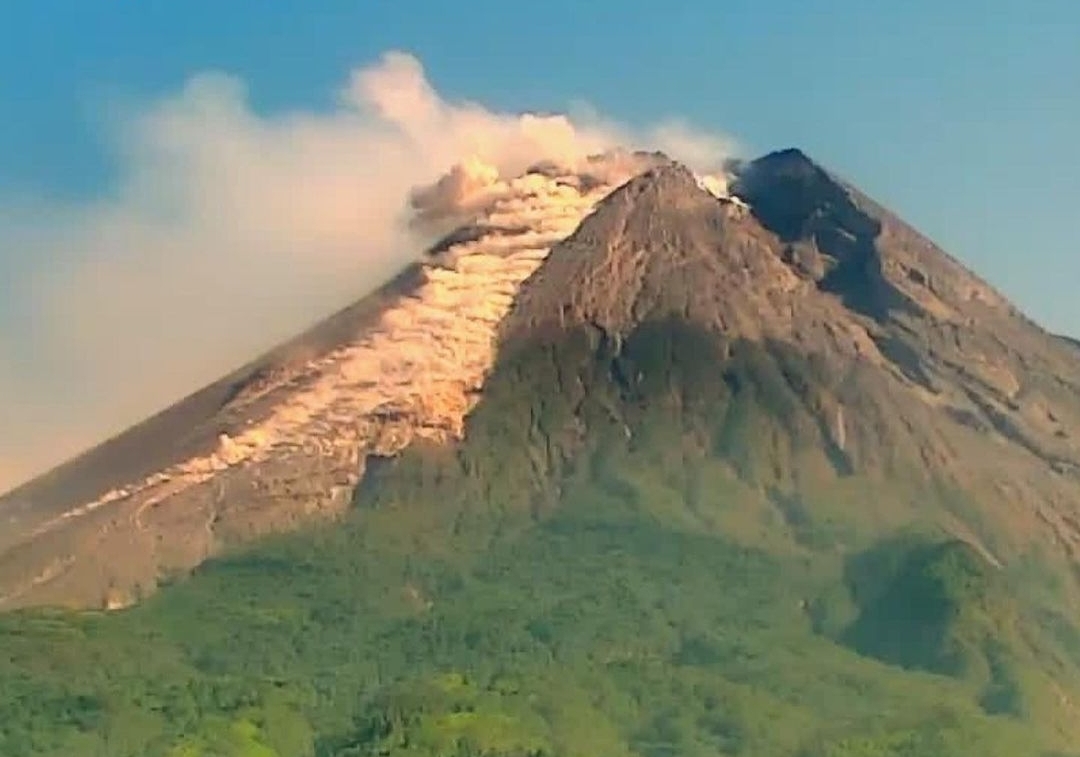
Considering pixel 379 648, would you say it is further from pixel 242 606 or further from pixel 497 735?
pixel 497 735

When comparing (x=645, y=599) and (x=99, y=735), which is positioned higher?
(x=645, y=599)

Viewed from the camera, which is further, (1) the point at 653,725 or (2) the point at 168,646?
(2) the point at 168,646

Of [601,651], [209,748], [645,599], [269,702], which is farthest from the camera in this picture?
[645,599]

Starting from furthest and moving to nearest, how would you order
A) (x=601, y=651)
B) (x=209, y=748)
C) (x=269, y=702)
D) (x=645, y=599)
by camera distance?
(x=645, y=599)
(x=601, y=651)
(x=269, y=702)
(x=209, y=748)

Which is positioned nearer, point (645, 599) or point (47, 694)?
point (47, 694)

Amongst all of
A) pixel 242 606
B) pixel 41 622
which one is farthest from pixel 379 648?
pixel 41 622

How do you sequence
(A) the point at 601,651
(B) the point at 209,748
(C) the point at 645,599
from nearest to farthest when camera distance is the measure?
(B) the point at 209,748
(A) the point at 601,651
(C) the point at 645,599

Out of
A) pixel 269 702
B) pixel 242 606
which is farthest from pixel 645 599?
pixel 269 702

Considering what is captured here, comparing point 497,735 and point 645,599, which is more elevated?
point 645,599

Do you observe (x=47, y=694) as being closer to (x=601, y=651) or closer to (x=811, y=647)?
(x=601, y=651)
